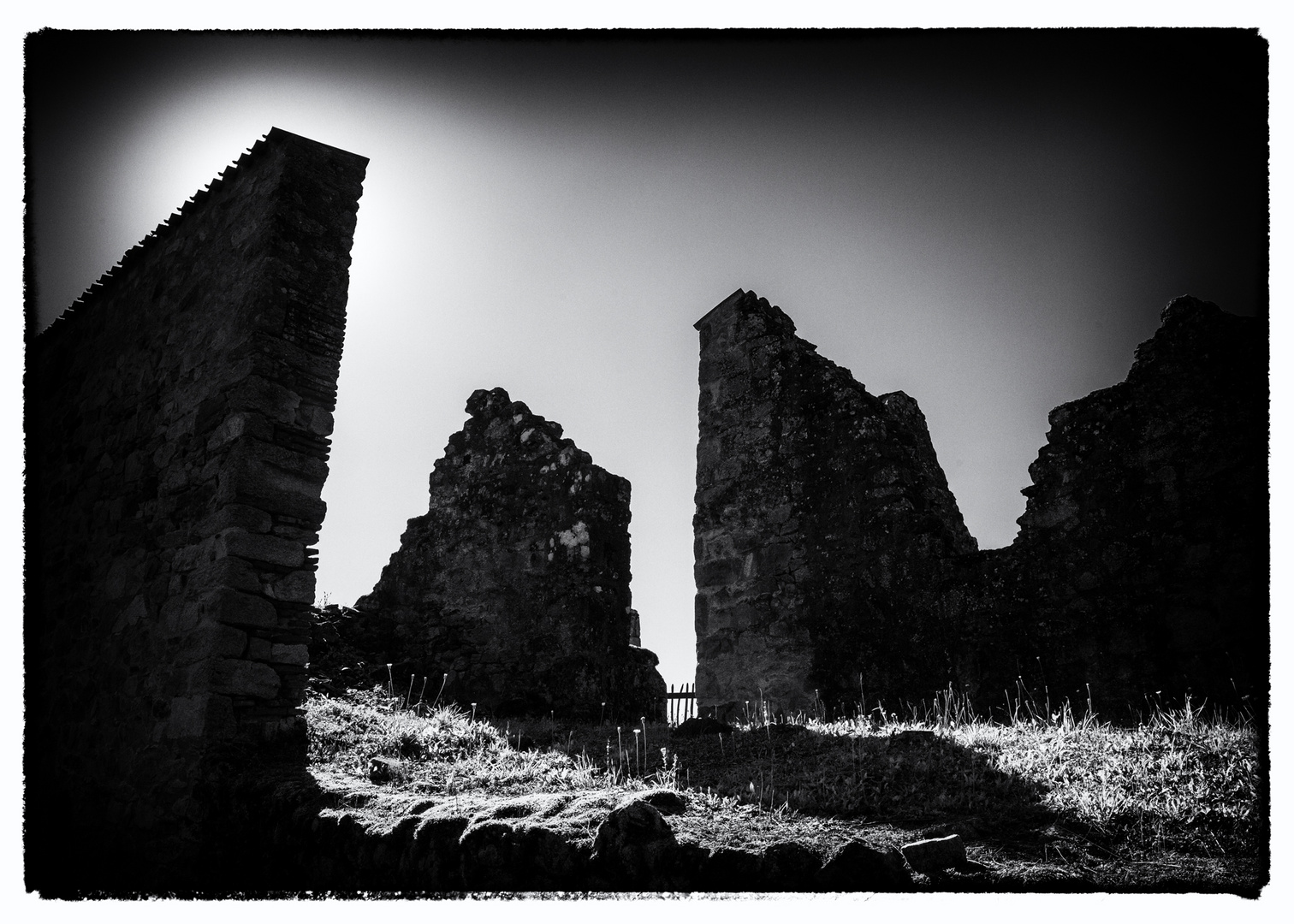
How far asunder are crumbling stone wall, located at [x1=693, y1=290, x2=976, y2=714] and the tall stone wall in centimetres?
461

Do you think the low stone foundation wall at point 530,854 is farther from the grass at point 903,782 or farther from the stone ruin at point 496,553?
the stone ruin at point 496,553

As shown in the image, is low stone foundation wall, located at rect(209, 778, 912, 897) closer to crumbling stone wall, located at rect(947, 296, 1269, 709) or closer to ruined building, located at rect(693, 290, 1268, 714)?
ruined building, located at rect(693, 290, 1268, 714)

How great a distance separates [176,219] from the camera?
26.0ft

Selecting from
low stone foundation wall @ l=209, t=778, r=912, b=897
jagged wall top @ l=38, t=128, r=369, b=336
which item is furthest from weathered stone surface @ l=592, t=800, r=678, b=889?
jagged wall top @ l=38, t=128, r=369, b=336

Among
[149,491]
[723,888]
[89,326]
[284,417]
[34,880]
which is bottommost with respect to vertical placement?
[34,880]

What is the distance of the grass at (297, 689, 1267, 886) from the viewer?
11.1 ft

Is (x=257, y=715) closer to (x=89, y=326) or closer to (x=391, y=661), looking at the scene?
(x=391, y=661)

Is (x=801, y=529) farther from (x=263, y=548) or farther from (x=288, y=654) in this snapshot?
(x=263, y=548)

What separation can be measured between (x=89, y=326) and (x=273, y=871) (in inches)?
247

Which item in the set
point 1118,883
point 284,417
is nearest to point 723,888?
point 1118,883

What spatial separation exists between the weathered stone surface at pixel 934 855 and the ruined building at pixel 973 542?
2.42 meters

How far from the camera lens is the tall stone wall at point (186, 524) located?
19.0 ft

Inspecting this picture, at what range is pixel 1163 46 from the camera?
4.96m

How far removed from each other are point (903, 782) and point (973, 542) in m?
5.63
